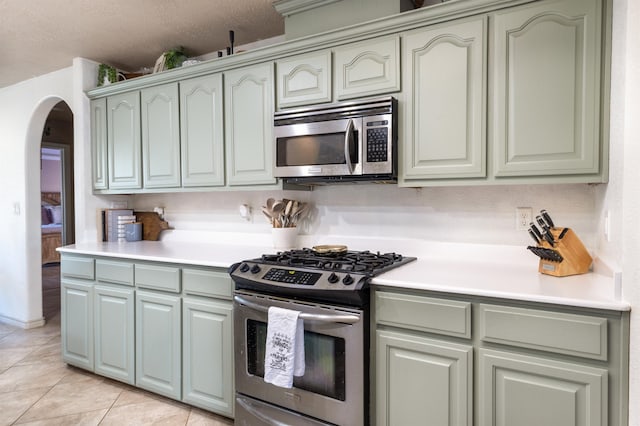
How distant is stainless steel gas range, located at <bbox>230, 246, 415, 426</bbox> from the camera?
70.6 inches

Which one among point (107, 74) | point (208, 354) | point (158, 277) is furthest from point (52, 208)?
point (208, 354)

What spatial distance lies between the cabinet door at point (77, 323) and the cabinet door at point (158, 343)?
0.51 m

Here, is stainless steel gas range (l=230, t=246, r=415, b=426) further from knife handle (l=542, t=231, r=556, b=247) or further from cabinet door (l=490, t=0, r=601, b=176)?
cabinet door (l=490, t=0, r=601, b=176)

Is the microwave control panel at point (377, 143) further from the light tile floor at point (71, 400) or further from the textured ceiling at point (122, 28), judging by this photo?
the light tile floor at point (71, 400)

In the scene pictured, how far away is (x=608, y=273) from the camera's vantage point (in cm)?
168

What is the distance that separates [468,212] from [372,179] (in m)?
0.59

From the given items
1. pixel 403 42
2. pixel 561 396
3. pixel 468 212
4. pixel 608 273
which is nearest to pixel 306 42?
pixel 403 42

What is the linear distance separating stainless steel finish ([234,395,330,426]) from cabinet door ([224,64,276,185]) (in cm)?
126

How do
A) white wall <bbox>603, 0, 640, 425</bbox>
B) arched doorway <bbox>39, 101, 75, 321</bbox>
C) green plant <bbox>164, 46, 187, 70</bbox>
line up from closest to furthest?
1. white wall <bbox>603, 0, 640, 425</bbox>
2. green plant <bbox>164, 46, 187, 70</bbox>
3. arched doorway <bbox>39, 101, 75, 321</bbox>

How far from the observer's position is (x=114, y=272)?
2.69 m

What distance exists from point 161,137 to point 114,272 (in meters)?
1.02

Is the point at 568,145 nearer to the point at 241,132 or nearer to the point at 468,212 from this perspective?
the point at 468,212

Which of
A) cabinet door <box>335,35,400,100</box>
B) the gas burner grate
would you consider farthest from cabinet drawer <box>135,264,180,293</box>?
cabinet door <box>335,35,400,100</box>

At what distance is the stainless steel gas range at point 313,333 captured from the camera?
5.88 ft
